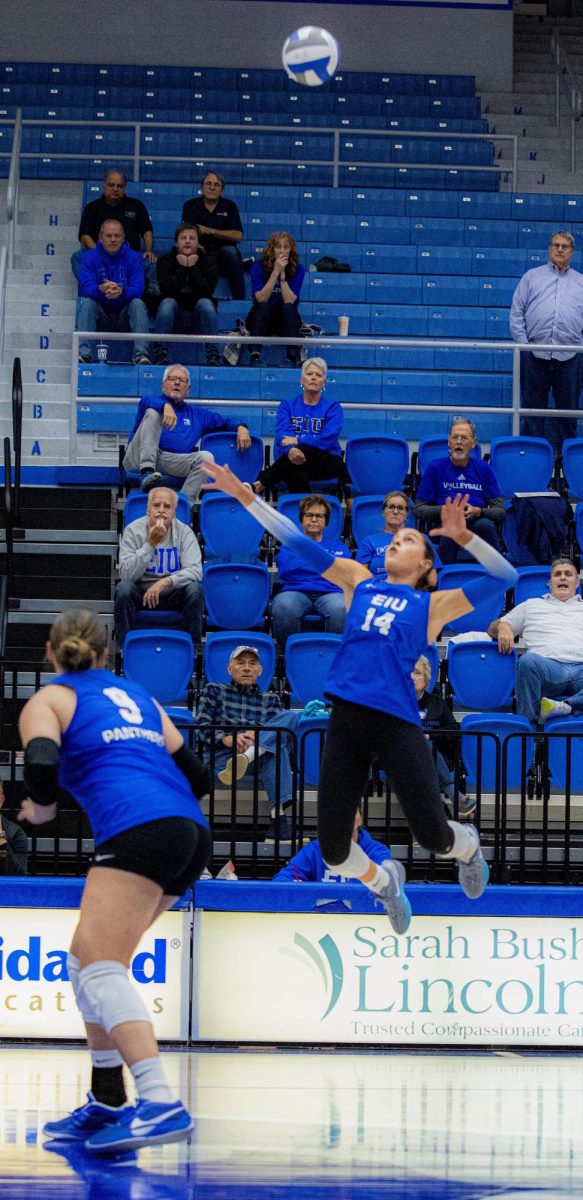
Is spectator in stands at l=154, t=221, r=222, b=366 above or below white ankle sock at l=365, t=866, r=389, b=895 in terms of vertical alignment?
above

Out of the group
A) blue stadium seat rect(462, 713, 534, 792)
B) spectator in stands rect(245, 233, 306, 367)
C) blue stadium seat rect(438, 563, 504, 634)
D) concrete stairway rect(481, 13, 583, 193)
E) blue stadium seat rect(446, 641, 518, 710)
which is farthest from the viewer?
concrete stairway rect(481, 13, 583, 193)

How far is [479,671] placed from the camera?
1129 centimetres

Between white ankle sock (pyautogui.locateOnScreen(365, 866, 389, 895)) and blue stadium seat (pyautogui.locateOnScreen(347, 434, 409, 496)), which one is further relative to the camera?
blue stadium seat (pyautogui.locateOnScreen(347, 434, 409, 496))

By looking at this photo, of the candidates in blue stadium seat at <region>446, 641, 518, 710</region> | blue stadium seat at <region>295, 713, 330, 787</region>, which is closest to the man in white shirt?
blue stadium seat at <region>446, 641, 518, 710</region>

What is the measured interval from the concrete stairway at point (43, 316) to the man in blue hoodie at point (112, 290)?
0.76 meters

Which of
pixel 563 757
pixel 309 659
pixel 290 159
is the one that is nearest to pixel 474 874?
pixel 563 757

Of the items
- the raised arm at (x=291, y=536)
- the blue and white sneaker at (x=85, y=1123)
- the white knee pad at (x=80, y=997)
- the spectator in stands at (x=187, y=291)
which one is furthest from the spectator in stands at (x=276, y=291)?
the blue and white sneaker at (x=85, y=1123)

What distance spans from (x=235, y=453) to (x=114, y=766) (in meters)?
8.23

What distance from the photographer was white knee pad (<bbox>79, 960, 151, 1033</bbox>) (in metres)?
5.56

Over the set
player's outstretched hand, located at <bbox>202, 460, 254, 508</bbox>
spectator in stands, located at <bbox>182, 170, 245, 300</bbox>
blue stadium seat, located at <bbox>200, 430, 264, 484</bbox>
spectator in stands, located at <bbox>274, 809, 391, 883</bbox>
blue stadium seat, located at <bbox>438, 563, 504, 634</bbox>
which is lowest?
spectator in stands, located at <bbox>274, 809, 391, 883</bbox>

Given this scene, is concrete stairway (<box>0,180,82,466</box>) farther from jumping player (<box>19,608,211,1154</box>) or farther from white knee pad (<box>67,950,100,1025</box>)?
white knee pad (<box>67,950,100,1025</box>)

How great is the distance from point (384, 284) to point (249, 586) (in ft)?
19.3

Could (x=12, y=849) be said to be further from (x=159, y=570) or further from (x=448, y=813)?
(x=159, y=570)

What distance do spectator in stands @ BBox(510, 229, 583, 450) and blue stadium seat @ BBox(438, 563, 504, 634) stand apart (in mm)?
2956
